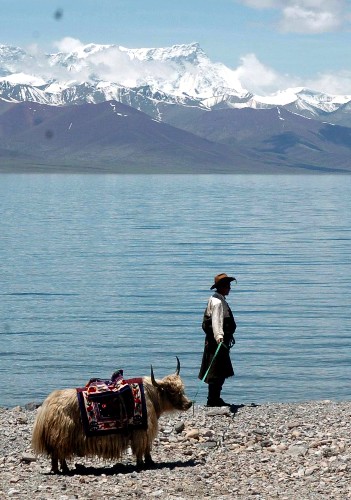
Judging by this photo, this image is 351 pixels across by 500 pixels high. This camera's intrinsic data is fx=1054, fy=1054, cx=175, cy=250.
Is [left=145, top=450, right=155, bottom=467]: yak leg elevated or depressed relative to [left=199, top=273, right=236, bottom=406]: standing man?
depressed

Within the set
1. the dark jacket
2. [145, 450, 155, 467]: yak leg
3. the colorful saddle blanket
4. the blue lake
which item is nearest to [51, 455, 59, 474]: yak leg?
the colorful saddle blanket

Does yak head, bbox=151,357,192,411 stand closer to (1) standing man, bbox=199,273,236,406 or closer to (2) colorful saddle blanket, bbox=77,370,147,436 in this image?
(2) colorful saddle blanket, bbox=77,370,147,436

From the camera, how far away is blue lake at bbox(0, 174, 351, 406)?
19.3m

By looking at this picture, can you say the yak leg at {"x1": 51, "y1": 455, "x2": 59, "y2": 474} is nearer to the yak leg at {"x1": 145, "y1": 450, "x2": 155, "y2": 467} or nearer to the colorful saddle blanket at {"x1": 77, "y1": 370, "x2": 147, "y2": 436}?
the colorful saddle blanket at {"x1": 77, "y1": 370, "x2": 147, "y2": 436}

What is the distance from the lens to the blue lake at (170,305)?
19.3 metres

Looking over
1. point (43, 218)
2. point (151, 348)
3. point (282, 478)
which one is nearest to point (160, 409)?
point (282, 478)

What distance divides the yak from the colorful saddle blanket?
56 mm

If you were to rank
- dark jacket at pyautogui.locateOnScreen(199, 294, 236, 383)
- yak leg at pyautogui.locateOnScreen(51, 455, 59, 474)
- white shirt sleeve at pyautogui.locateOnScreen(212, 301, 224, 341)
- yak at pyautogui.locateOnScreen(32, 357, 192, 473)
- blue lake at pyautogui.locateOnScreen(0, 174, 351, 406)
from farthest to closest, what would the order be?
blue lake at pyautogui.locateOnScreen(0, 174, 351, 406)
dark jacket at pyautogui.locateOnScreen(199, 294, 236, 383)
white shirt sleeve at pyautogui.locateOnScreen(212, 301, 224, 341)
yak leg at pyautogui.locateOnScreen(51, 455, 59, 474)
yak at pyautogui.locateOnScreen(32, 357, 192, 473)

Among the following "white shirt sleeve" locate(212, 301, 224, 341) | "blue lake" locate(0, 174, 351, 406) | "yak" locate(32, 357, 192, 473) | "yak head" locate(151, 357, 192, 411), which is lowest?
"blue lake" locate(0, 174, 351, 406)

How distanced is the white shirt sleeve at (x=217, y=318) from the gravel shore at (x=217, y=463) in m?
0.91

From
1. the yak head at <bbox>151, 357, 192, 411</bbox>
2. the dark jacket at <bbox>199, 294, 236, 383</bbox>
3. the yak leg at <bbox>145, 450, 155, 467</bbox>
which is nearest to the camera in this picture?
the yak leg at <bbox>145, 450, 155, 467</bbox>

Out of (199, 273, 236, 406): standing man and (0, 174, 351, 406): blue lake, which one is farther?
(0, 174, 351, 406): blue lake

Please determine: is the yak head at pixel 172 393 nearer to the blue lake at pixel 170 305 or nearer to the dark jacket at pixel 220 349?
the dark jacket at pixel 220 349

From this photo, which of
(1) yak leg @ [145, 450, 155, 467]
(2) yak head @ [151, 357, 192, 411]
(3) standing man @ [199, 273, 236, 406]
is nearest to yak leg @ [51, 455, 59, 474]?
(1) yak leg @ [145, 450, 155, 467]
